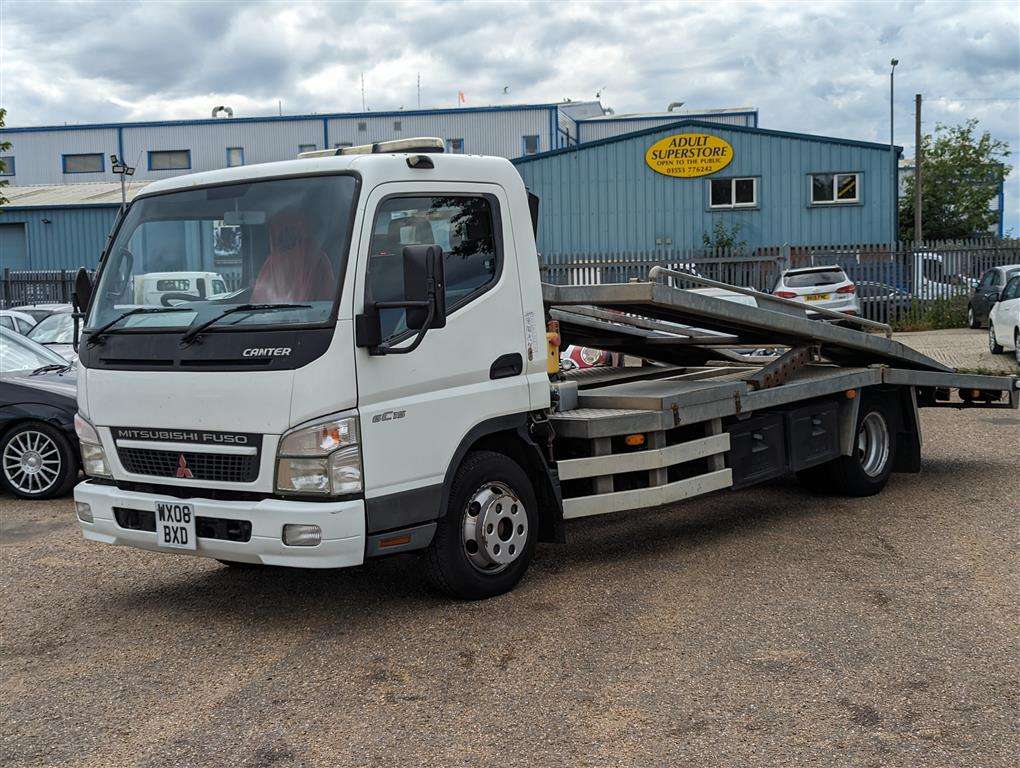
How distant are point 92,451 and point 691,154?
29.1 meters

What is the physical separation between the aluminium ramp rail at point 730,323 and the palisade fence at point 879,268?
57.7 ft

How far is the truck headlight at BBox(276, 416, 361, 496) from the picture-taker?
5309 mm

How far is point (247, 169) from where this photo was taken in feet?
19.8

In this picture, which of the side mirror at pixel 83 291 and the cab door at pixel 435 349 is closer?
the cab door at pixel 435 349

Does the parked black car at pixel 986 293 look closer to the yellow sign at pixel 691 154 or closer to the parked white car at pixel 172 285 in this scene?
the yellow sign at pixel 691 154

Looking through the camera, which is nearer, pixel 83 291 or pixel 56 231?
pixel 83 291

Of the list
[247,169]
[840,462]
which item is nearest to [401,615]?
[247,169]

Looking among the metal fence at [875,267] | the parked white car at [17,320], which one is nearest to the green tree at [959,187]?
the metal fence at [875,267]

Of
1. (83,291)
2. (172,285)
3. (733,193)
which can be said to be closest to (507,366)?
(172,285)

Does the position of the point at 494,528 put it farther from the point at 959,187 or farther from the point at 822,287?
the point at 959,187

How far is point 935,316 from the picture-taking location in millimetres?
26703

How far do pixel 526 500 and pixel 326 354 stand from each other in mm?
1562

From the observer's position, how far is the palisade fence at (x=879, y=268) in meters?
26.9

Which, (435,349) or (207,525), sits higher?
(435,349)
